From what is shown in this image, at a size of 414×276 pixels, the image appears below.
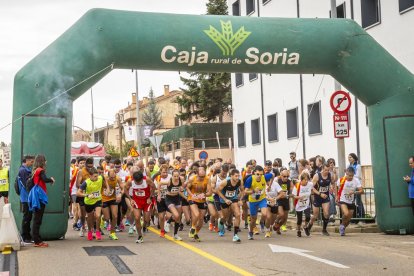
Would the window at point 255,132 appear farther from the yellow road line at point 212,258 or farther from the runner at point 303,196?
the yellow road line at point 212,258

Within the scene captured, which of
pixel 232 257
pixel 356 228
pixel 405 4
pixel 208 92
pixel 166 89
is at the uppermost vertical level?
pixel 166 89

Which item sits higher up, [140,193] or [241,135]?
[241,135]

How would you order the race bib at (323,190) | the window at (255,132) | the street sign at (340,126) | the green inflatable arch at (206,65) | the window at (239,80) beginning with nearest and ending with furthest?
the green inflatable arch at (206,65)
the race bib at (323,190)
the street sign at (340,126)
the window at (255,132)
the window at (239,80)

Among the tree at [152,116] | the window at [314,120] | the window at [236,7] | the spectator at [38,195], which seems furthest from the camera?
the tree at [152,116]

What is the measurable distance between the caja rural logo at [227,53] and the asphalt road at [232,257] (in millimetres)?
3859

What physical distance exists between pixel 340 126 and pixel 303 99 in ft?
38.7

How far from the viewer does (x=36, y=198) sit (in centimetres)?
1405

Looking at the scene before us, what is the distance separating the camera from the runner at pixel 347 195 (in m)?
16.5

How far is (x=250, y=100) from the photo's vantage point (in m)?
35.5

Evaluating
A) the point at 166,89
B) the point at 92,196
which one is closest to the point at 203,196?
the point at 92,196

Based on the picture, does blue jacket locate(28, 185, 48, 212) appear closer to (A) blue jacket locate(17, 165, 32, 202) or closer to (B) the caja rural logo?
(A) blue jacket locate(17, 165, 32, 202)

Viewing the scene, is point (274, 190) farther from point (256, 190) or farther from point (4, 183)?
point (4, 183)

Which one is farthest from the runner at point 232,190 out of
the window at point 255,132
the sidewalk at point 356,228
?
the window at point 255,132

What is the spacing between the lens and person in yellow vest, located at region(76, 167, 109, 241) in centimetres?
1584
